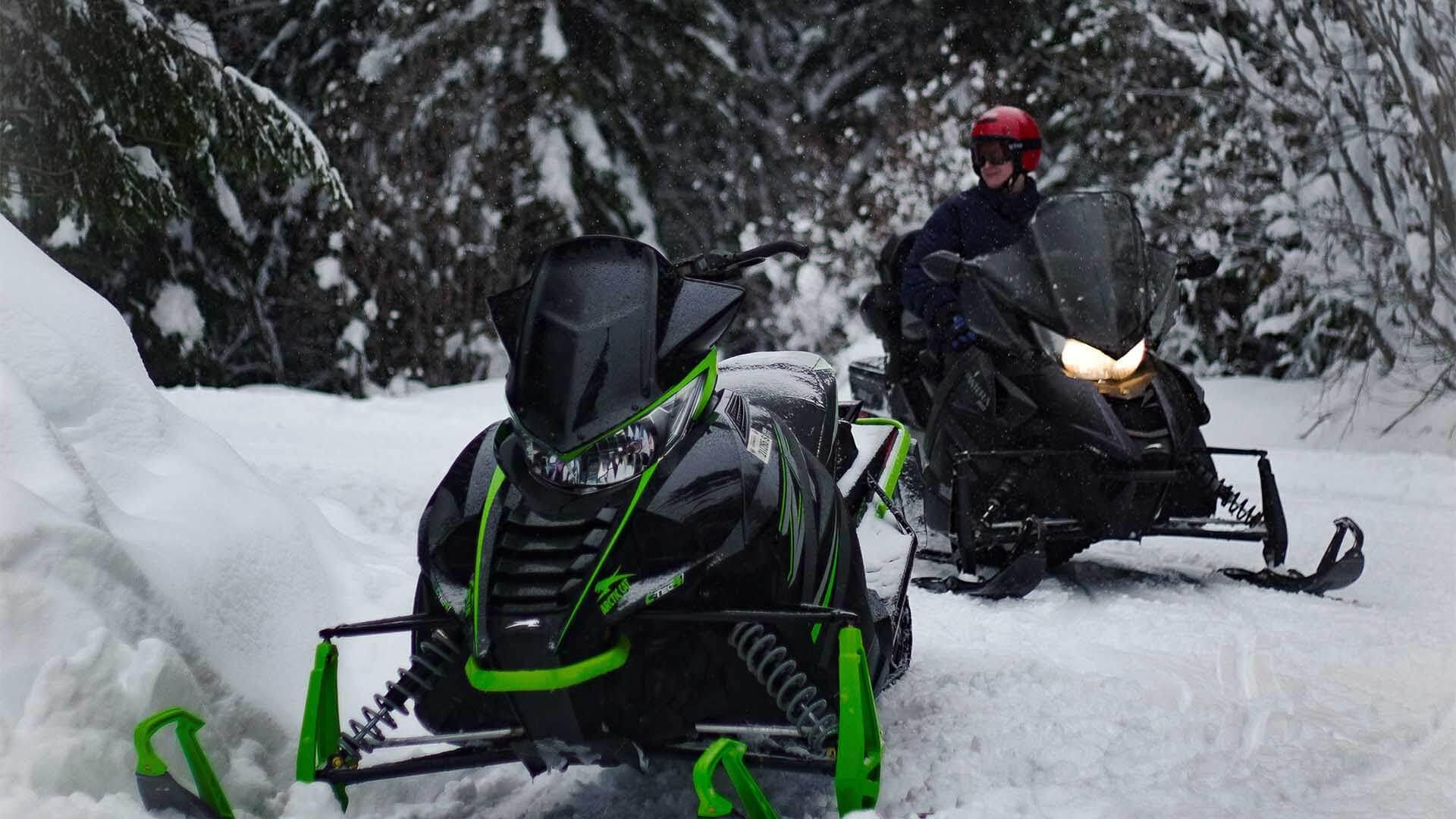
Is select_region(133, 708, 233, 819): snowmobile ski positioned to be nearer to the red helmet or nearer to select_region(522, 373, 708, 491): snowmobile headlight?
select_region(522, 373, 708, 491): snowmobile headlight

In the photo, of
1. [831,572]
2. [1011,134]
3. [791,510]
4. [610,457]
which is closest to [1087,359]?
[1011,134]

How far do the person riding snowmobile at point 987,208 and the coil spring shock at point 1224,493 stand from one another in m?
1.20

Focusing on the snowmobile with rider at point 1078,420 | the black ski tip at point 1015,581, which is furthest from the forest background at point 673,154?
the black ski tip at point 1015,581

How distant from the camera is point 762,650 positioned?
9.18 ft

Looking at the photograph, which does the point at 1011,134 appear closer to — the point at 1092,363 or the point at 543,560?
the point at 1092,363

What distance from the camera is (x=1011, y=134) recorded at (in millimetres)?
6250

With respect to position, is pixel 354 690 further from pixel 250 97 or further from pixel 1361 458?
pixel 1361 458

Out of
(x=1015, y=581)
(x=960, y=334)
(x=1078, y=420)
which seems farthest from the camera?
(x=960, y=334)

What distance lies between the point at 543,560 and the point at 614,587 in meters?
0.14

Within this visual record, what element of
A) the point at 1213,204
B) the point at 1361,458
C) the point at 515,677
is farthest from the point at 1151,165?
the point at 515,677

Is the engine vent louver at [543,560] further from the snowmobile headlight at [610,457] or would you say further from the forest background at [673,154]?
the forest background at [673,154]

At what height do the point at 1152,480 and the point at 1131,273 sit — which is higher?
the point at 1131,273

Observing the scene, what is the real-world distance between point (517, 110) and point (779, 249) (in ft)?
57.0

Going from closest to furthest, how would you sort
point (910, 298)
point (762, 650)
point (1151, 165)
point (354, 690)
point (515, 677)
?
point (515, 677) < point (762, 650) < point (354, 690) < point (910, 298) < point (1151, 165)
